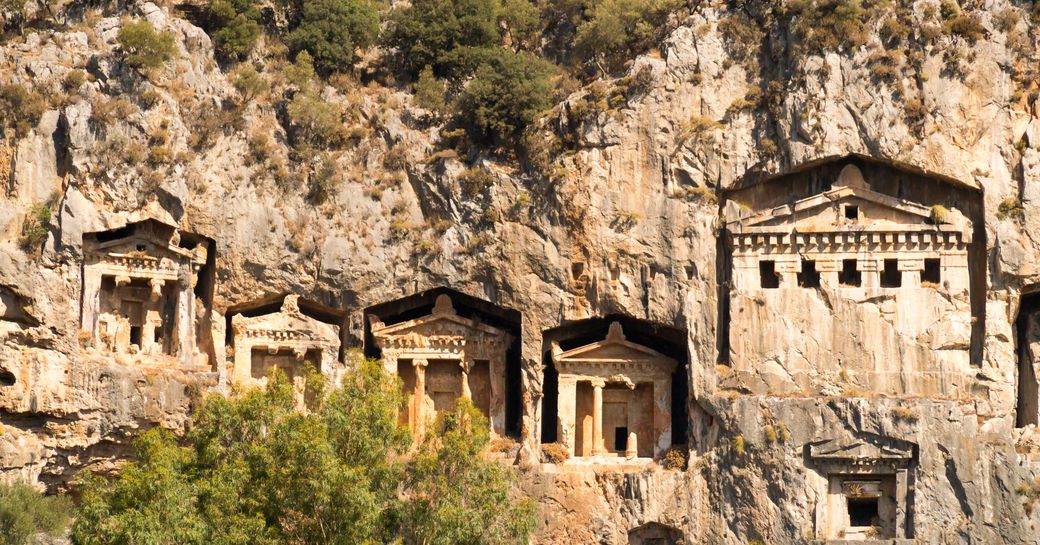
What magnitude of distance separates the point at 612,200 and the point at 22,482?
51.9 feet

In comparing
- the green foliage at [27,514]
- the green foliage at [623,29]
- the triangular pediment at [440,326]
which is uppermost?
the green foliage at [623,29]

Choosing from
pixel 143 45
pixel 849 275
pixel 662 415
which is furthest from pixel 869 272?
pixel 143 45

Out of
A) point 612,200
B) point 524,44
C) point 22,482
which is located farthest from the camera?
point 524,44

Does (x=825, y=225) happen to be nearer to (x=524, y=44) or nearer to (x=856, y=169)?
(x=856, y=169)

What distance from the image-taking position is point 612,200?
170 ft

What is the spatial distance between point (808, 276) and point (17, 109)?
19930mm

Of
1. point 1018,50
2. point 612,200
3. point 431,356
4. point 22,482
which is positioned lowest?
point 22,482

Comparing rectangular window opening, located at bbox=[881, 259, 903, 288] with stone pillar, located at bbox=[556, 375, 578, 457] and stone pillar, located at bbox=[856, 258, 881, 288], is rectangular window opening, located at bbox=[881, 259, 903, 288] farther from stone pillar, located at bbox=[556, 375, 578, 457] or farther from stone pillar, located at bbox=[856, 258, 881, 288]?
stone pillar, located at bbox=[556, 375, 578, 457]

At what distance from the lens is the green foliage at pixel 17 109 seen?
50.6 m

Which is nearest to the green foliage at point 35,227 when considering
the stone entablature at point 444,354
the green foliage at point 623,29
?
the stone entablature at point 444,354

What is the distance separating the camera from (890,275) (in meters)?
51.7

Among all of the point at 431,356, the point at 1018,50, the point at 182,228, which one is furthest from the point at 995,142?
the point at 182,228

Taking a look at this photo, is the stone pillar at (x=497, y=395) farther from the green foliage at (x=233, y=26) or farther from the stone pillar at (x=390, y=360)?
the green foliage at (x=233, y=26)

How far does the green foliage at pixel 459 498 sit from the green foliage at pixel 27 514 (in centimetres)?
894
